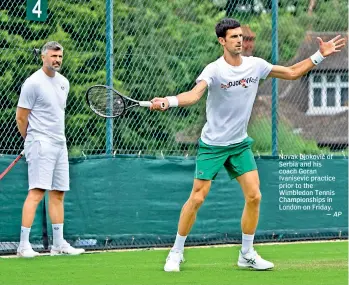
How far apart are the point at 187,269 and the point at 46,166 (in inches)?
83.4

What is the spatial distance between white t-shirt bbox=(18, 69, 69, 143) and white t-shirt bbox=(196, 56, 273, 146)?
2064 mm

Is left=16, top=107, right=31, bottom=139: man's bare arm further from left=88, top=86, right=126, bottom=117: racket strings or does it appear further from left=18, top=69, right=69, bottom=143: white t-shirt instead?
left=88, top=86, right=126, bottom=117: racket strings

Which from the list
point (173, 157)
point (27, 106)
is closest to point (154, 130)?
point (173, 157)

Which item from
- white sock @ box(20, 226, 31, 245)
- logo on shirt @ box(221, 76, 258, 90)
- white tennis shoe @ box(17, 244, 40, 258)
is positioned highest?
logo on shirt @ box(221, 76, 258, 90)

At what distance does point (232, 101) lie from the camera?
8.75 meters

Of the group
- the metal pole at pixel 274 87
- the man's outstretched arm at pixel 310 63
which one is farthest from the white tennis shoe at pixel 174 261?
the metal pole at pixel 274 87

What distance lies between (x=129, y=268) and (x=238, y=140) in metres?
1.43

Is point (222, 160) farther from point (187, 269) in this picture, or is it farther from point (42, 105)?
point (42, 105)

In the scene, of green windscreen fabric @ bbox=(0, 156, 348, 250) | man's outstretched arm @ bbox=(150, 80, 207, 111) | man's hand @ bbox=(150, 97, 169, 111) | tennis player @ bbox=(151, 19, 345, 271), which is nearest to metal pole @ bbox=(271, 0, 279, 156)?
green windscreen fabric @ bbox=(0, 156, 348, 250)

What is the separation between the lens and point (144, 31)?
11961 millimetres

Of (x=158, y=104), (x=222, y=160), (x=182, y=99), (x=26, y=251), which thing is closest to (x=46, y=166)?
(x=26, y=251)

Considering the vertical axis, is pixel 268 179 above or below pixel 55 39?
below

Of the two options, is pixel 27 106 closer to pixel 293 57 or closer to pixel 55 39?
pixel 55 39

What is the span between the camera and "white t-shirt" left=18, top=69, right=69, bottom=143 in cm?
1031
